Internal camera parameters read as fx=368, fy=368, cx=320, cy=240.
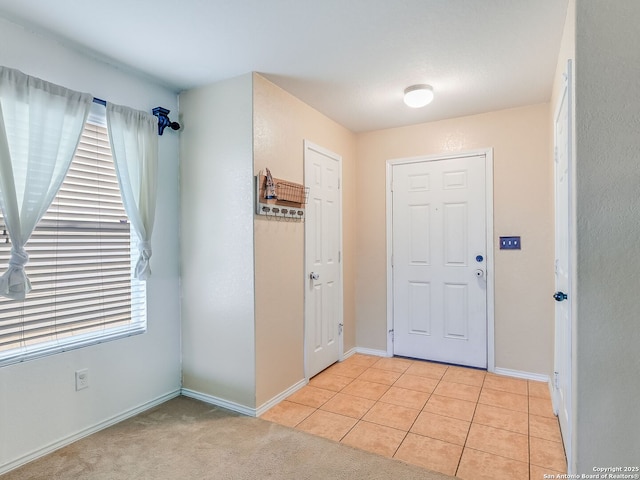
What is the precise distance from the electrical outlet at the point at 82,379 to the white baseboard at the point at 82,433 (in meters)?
0.27

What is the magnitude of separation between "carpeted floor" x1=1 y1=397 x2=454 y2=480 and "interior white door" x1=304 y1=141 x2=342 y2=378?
36.9 inches

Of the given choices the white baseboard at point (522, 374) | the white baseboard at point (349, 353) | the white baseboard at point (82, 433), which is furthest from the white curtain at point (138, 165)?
the white baseboard at point (522, 374)

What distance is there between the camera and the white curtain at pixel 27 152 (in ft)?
6.16

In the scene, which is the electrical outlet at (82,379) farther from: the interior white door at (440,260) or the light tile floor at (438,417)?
the interior white door at (440,260)

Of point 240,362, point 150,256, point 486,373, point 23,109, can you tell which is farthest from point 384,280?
point 23,109

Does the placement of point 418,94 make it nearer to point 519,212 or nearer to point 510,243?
point 519,212

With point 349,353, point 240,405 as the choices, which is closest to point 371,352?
point 349,353

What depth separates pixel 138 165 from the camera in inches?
98.6

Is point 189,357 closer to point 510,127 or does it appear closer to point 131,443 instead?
point 131,443

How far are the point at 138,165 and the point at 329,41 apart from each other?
58.7 inches

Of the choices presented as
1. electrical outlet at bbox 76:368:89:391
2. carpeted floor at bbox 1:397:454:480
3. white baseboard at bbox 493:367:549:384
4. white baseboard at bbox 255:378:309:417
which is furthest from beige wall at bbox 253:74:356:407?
white baseboard at bbox 493:367:549:384

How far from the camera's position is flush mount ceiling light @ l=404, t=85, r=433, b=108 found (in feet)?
9.06

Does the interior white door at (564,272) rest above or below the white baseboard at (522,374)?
above

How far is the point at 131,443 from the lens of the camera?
2.18 meters
